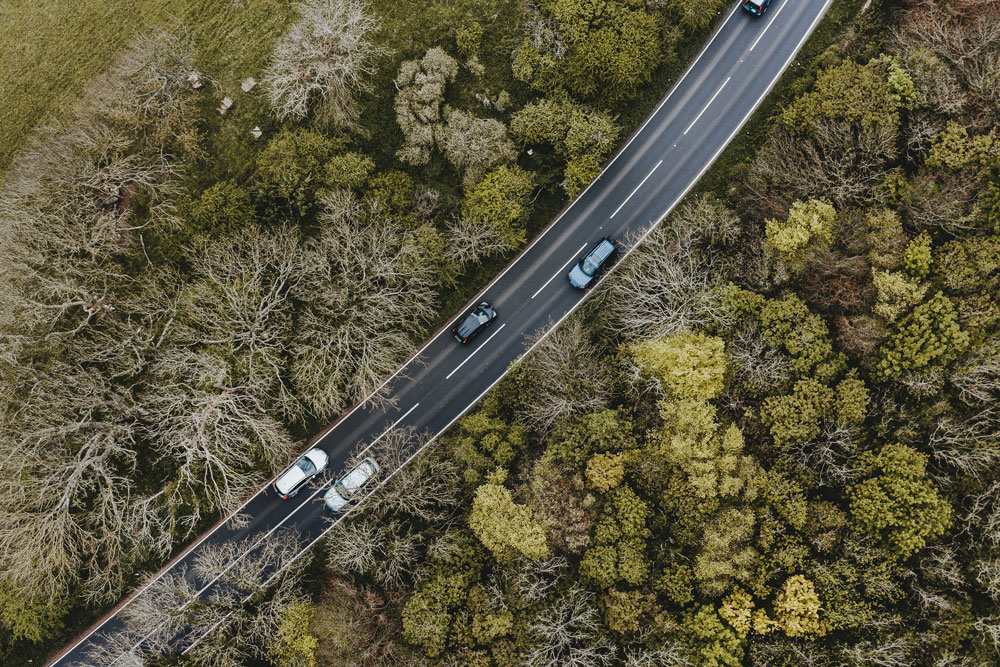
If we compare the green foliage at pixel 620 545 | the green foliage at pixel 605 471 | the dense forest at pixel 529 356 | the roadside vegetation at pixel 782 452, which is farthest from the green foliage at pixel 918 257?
the green foliage at pixel 620 545

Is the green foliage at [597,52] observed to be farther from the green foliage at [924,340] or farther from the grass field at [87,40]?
the green foliage at [924,340]

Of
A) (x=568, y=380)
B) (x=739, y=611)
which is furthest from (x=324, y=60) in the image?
(x=739, y=611)

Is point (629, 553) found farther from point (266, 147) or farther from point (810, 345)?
point (266, 147)

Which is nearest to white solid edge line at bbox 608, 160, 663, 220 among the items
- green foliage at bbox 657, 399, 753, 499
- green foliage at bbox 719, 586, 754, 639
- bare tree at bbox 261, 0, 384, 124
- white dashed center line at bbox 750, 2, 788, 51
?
white dashed center line at bbox 750, 2, 788, 51

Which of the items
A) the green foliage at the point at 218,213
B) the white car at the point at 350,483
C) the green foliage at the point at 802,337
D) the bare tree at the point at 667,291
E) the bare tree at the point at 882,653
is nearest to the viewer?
the bare tree at the point at 882,653

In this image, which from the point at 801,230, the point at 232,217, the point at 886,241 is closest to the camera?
the point at 886,241

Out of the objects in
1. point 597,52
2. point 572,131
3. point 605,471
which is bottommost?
point 605,471

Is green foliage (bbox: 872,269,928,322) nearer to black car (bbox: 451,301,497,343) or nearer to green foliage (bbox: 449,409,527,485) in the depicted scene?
green foliage (bbox: 449,409,527,485)

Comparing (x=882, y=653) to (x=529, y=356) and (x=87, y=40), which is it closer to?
(x=529, y=356)
